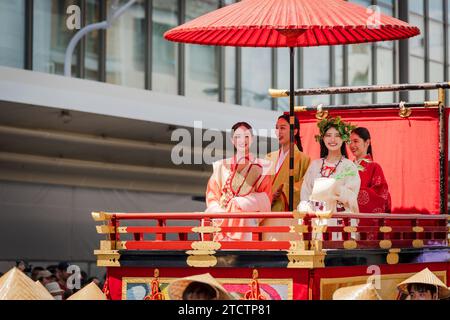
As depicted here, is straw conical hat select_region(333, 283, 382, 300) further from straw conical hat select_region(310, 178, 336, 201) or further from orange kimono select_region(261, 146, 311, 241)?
orange kimono select_region(261, 146, 311, 241)

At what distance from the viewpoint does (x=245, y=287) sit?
8.09 metres

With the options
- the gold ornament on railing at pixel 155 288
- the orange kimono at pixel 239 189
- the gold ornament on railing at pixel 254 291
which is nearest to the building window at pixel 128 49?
the orange kimono at pixel 239 189

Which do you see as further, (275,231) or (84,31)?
(84,31)

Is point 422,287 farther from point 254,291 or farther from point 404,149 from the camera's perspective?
point 404,149

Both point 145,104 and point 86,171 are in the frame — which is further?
point 86,171

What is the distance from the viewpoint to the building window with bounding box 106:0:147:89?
2225 centimetres

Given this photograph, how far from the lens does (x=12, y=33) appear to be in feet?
65.0

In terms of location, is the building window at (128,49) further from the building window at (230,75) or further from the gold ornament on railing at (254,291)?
the gold ornament on railing at (254,291)

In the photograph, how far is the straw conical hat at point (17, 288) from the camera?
661cm

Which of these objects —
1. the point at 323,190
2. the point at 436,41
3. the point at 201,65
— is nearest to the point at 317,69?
the point at 201,65

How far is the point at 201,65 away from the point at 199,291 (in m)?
18.5
